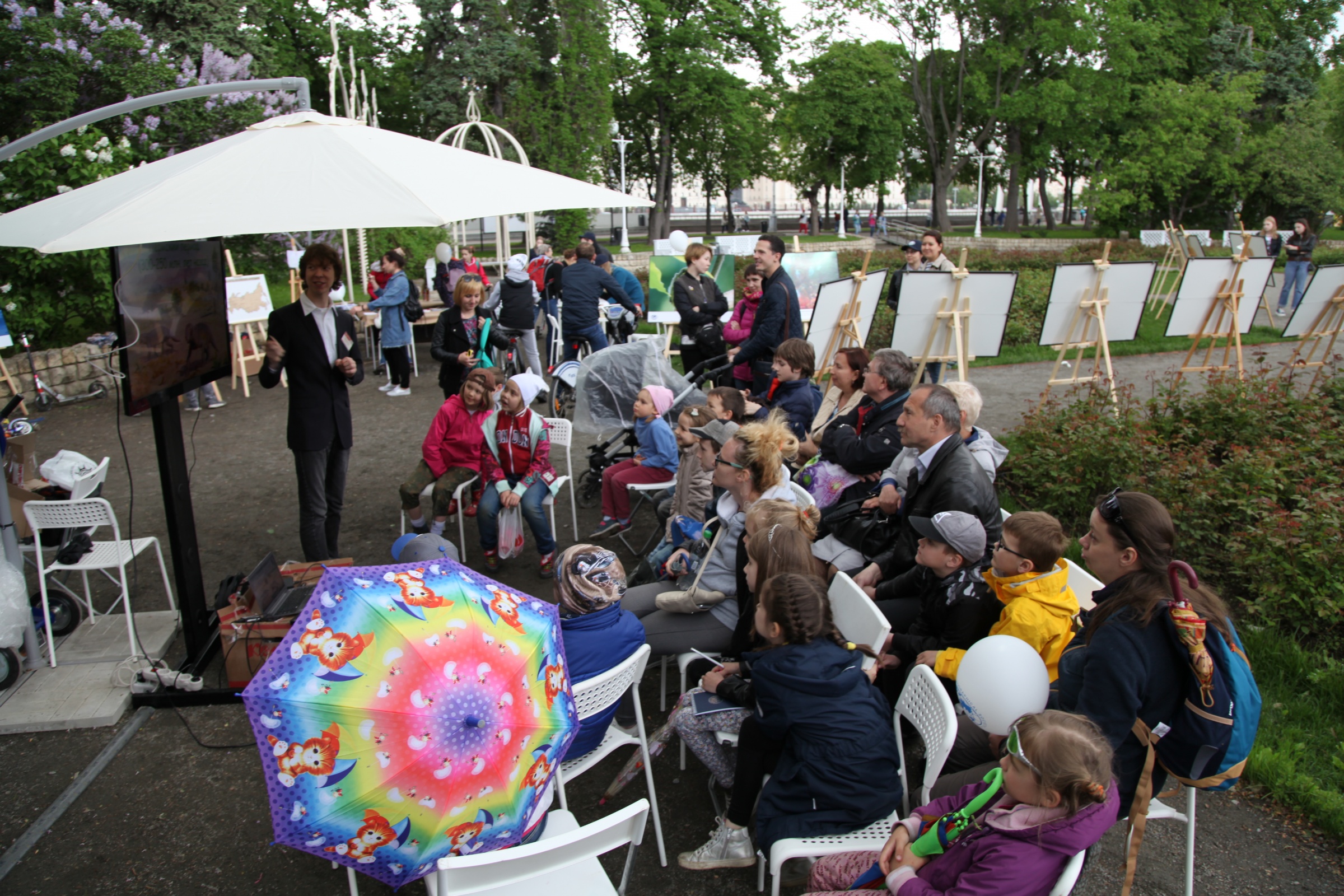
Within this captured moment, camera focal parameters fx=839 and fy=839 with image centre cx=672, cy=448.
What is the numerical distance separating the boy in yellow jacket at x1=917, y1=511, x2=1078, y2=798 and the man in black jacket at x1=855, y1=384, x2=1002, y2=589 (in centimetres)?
54

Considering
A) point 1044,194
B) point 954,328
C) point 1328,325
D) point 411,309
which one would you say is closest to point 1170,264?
point 1328,325

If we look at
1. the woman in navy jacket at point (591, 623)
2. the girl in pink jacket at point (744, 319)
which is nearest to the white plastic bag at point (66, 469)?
the woman in navy jacket at point (591, 623)

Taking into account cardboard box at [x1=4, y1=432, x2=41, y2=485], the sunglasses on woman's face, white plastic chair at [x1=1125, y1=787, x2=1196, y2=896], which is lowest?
white plastic chair at [x1=1125, y1=787, x2=1196, y2=896]

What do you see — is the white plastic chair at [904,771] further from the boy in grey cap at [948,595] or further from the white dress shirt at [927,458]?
the white dress shirt at [927,458]

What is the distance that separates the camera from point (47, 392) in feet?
32.0

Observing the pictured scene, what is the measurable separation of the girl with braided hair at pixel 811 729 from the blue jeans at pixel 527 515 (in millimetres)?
2766

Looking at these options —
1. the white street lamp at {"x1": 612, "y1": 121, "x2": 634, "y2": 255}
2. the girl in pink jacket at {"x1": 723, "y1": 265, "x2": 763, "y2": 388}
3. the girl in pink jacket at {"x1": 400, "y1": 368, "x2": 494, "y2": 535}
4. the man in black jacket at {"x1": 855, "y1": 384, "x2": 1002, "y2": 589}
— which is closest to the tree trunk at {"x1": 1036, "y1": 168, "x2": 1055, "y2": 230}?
the white street lamp at {"x1": 612, "y1": 121, "x2": 634, "y2": 255}

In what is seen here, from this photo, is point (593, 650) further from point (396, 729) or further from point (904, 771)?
point (904, 771)

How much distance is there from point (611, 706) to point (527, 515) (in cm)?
257

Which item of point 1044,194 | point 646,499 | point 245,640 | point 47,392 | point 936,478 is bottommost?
point 646,499

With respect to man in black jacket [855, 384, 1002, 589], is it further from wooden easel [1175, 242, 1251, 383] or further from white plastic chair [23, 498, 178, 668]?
wooden easel [1175, 242, 1251, 383]

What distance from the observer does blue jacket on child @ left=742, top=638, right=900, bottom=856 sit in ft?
8.57

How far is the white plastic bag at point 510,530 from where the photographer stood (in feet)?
17.8

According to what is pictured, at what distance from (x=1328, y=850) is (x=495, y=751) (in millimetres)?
3067
